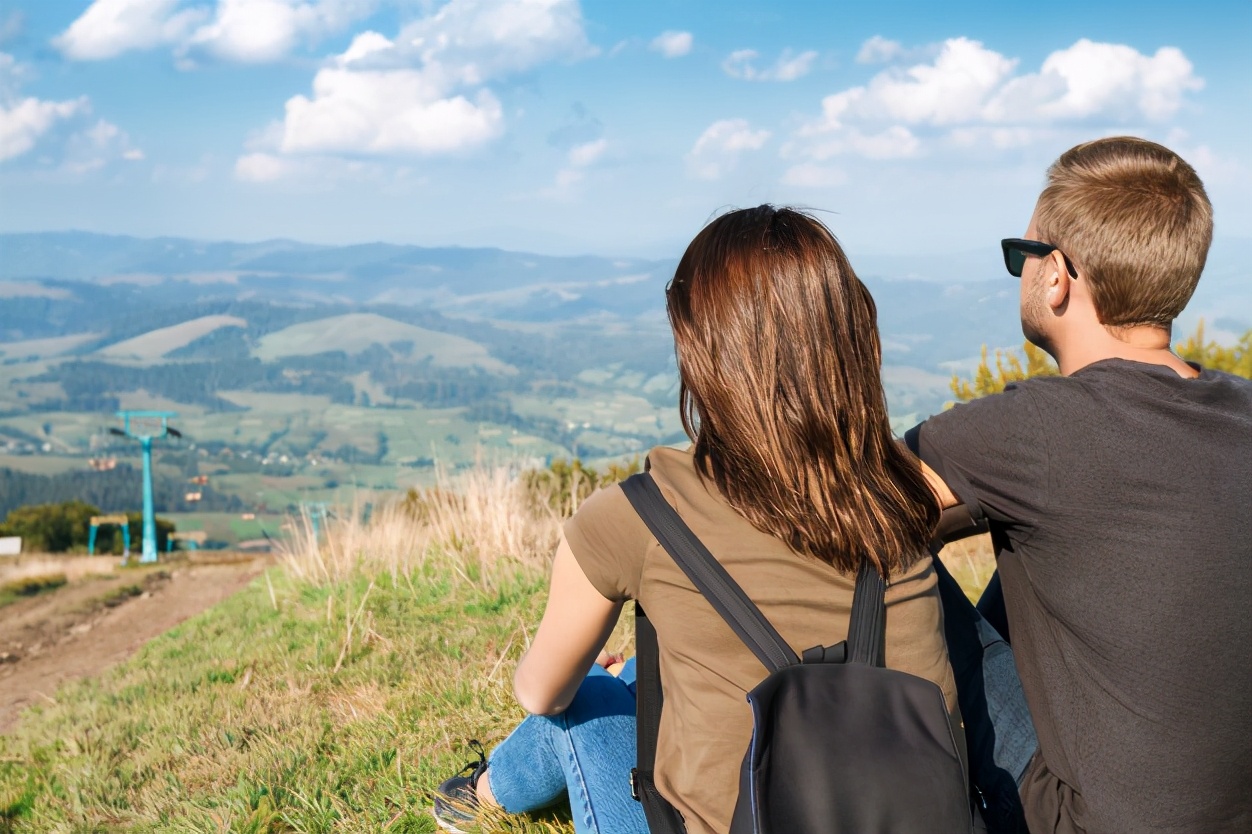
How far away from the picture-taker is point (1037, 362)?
11.8 meters

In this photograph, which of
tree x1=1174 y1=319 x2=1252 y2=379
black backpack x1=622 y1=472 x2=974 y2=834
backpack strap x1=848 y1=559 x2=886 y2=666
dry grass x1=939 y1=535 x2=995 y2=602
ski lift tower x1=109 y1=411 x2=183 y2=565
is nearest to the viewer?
black backpack x1=622 y1=472 x2=974 y2=834

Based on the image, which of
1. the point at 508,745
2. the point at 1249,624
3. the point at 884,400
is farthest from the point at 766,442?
the point at 508,745

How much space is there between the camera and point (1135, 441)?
1449 millimetres

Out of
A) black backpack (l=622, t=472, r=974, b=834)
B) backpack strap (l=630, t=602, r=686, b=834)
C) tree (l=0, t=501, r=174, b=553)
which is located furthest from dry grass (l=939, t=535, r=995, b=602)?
tree (l=0, t=501, r=174, b=553)

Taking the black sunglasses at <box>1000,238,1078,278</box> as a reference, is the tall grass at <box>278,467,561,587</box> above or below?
below

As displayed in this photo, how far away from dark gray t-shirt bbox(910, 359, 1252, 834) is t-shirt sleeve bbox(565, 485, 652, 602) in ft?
1.87

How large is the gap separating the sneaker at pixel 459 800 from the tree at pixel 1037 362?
10.5 m

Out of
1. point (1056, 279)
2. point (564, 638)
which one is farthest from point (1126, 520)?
point (564, 638)

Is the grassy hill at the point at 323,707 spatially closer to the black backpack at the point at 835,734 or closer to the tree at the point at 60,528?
the black backpack at the point at 835,734

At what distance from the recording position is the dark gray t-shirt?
1.44 meters

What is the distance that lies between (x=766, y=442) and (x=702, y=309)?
227 millimetres

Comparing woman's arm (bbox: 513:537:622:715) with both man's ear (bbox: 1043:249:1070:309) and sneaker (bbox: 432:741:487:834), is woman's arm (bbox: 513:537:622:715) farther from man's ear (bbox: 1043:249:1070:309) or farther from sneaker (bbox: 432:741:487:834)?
man's ear (bbox: 1043:249:1070:309)

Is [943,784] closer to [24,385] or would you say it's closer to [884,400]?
[884,400]

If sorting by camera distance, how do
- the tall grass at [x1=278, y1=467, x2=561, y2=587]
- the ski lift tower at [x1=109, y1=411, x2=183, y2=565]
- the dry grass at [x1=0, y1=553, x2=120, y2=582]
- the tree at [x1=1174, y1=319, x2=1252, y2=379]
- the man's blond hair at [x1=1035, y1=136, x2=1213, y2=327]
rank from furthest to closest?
the ski lift tower at [x1=109, y1=411, x2=183, y2=565] < the dry grass at [x1=0, y1=553, x2=120, y2=582] < the tree at [x1=1174, y1=319, x2=1252, y2=379] < the tall grass at [x1=278, y1=467, x2=561, y2=587] < the man's blond hair at [x1=1035, y1=136, x2=1213, y2=327]
